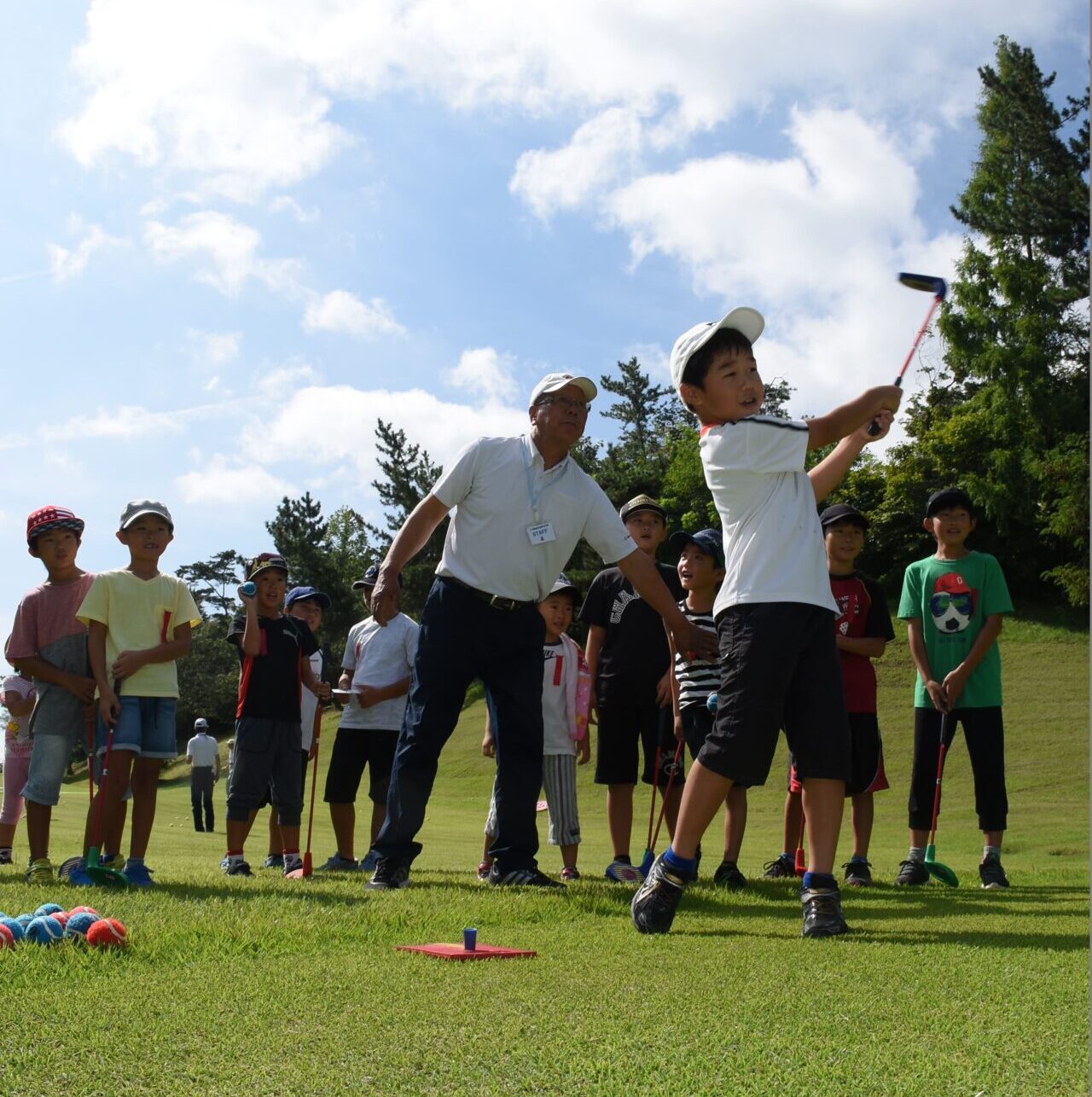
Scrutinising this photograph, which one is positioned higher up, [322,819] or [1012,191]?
[1012,191]

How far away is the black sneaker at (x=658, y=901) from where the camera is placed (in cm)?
406

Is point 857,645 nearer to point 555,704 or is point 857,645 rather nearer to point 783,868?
point 783,868

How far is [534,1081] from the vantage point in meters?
2.15

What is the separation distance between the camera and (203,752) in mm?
24156

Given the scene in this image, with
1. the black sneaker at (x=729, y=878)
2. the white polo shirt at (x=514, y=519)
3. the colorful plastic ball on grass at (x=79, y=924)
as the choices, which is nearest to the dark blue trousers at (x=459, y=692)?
the white polo shirt at (x=514, y=519)

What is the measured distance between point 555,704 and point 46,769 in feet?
9.49

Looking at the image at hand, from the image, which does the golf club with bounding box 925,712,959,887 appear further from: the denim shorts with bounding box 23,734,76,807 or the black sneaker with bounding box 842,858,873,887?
the denim shorts with bounding box 23,734,76,807

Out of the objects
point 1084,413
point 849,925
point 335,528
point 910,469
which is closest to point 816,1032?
point 849,925

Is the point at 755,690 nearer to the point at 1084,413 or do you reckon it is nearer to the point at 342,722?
the point at 342,722

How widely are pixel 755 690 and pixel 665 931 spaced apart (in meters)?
0.85

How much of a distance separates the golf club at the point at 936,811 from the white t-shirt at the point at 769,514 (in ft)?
10.2

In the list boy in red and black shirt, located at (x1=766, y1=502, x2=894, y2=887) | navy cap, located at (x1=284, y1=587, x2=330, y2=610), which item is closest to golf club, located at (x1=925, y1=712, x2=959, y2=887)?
boy in red and black shirt, located at (x1=766, y1=502, x2=894, y2=887)

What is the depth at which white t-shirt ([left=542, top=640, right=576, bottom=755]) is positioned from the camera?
736 cm

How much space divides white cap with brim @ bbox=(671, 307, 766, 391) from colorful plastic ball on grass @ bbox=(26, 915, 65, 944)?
8.90ft
